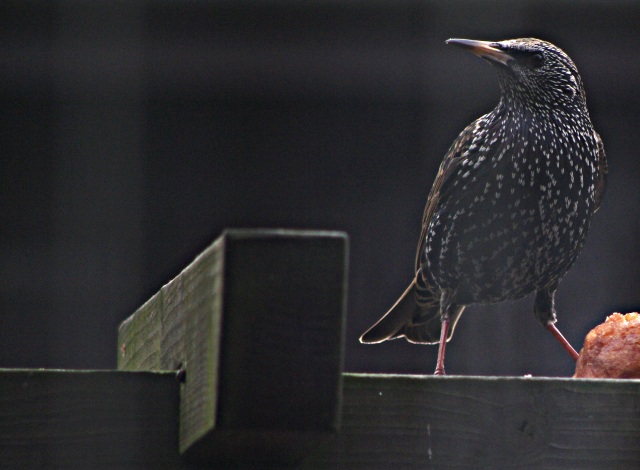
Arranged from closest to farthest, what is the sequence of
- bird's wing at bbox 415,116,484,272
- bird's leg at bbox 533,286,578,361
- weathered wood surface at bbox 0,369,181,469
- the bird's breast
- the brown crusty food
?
weathered wood surface at bbox 0,369,181,469
the brown crusty food
the bird's breast
bird's wing at bbox 415,116,484,272
bird's leg at bbox 533,286,578,361

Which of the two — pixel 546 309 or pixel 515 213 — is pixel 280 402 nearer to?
Answer: pixel 515 213

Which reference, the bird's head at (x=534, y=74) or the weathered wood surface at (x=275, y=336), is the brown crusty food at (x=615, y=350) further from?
the bird's head at (x=534, y=74)

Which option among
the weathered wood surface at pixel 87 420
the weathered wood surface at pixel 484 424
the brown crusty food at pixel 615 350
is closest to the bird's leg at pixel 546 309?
the brown crusty food at pixel 615 350

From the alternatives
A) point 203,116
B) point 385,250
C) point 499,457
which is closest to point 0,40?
point 203,116

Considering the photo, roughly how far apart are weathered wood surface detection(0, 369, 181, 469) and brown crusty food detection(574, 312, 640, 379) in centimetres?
65

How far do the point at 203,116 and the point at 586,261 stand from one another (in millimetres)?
1182

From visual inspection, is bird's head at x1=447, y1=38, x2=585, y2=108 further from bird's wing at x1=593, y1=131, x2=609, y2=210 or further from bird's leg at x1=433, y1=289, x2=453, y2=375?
bird's leg at x1=433, y1=289, x2=453, y2=375

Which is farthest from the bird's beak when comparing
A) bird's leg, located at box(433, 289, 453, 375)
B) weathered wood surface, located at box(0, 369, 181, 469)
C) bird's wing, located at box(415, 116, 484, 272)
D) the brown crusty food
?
weathered wood surface, located at box(0, 369, 181, 469)

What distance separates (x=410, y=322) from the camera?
2602 mm

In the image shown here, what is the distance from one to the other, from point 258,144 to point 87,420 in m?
1.96

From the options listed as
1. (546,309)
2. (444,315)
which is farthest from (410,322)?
(546,309)

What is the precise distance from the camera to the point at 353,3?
2.78m

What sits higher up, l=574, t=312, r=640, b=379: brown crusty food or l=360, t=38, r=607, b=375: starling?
l=360, t=38, r=607, b=375: starling

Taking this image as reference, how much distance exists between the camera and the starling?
2.19m
